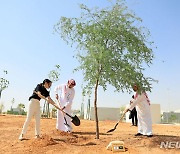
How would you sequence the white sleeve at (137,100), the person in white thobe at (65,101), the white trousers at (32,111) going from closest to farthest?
1. the white trousers at (32,111)
2. the white sleeve at (137,100)
3. the person in white thobe at (65,101)

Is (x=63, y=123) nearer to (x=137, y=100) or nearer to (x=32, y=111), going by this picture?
(x=32, y=111)

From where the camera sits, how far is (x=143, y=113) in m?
8.88

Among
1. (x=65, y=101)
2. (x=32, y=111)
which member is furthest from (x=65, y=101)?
(x=32, y=111)

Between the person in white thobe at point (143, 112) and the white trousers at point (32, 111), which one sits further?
the person in white thobe at point (143, 112)

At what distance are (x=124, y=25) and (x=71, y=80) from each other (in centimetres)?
275

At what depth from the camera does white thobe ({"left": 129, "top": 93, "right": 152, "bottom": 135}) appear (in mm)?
8641

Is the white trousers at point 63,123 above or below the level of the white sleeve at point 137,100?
below

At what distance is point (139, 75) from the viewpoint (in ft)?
26.2

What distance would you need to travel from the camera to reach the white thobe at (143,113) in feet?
28.3

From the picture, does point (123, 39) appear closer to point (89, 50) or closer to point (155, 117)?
point (89, 50)

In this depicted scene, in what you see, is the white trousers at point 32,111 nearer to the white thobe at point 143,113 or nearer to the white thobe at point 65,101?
the white thobe at point 65,101

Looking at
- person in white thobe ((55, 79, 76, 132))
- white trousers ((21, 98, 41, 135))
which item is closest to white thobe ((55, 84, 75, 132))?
person in white thobe ((55, 79, 76, 132))

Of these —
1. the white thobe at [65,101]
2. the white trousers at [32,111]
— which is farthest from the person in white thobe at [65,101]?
the white trousers at [32,111]

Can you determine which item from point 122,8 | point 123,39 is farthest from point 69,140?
point 122,8
